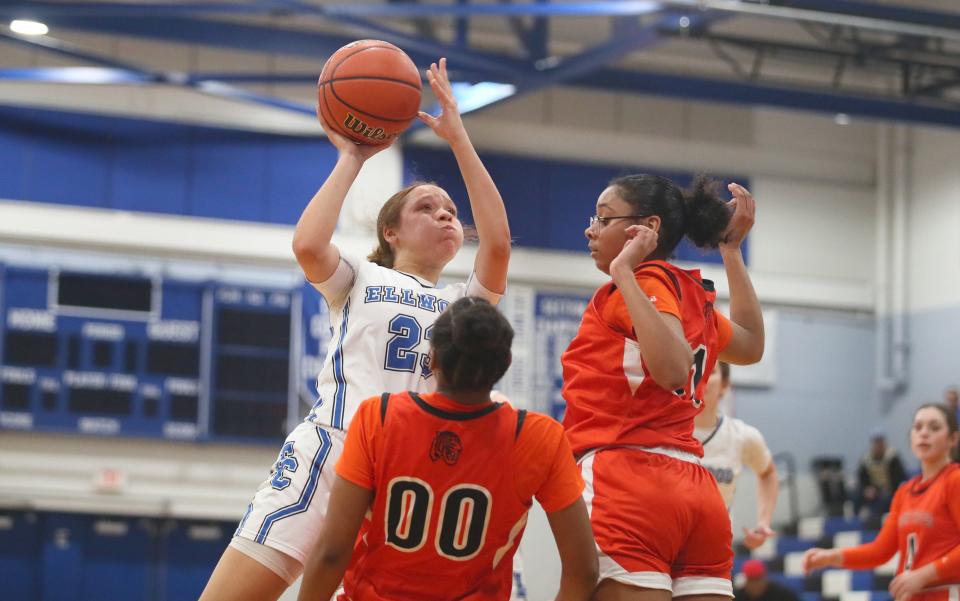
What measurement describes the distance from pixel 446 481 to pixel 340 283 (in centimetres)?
95

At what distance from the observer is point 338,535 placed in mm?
3152

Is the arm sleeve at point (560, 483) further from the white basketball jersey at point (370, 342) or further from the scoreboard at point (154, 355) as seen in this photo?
the scoreboard at point (154, 355)

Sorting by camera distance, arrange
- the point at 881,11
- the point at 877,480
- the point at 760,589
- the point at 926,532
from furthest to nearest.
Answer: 1. the point at 877,480
2. the point at 881,11
3. the point at 760,589
4. the point at 926,532

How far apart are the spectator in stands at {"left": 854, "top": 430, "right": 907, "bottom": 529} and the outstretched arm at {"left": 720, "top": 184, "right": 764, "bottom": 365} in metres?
11.8

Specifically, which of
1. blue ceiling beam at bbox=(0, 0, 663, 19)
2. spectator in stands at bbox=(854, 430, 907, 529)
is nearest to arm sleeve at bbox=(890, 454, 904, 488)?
spectator in stands at bbox=(854, 430, 907, 529)

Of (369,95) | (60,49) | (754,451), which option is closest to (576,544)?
(369,95)

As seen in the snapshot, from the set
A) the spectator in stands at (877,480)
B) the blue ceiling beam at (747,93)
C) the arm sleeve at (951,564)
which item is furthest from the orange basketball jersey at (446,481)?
the spectator in stands at (877,480)

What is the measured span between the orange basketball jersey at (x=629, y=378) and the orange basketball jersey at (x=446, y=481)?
321 mm

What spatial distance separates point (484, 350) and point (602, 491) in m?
0.62

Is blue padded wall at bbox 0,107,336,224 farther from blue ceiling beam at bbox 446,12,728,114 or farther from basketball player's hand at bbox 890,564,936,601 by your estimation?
basketball player's hand at bbox 890,564,936,601

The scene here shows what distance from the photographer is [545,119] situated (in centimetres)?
1672

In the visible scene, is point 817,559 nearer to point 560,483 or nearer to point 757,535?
point 757,535

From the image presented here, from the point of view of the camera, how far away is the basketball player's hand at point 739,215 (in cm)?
398

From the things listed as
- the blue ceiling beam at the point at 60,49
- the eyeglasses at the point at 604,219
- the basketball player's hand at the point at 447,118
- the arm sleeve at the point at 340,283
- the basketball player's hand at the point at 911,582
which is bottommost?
the basketball player's hand at the point at 911,582
